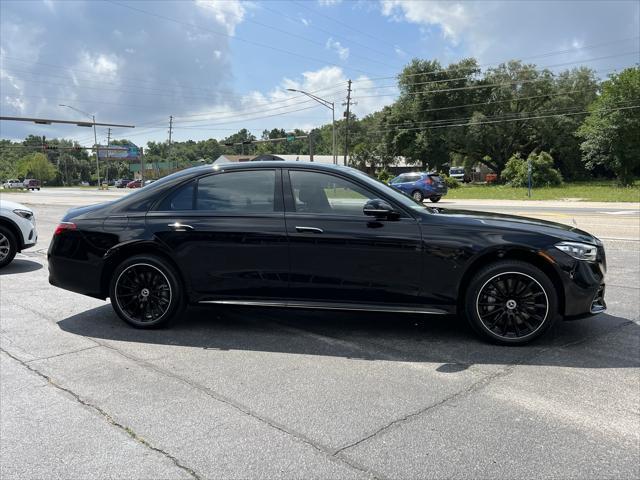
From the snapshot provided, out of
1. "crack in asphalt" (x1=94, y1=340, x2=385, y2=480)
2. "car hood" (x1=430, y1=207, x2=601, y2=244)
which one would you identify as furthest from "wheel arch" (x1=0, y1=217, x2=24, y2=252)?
"car hood" (x1=430, y1=207, x2=601, y2=244)

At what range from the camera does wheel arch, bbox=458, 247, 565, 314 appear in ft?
14.2

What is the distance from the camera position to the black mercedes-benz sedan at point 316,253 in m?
4.36

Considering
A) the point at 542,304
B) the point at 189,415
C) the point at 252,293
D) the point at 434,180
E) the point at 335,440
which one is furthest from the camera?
the point at 434,180

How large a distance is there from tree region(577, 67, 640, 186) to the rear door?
4634cm

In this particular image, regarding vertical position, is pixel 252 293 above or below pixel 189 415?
above

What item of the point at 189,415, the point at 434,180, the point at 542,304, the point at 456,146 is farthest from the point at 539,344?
the point at 456,146

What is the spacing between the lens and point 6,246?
27.7 ft

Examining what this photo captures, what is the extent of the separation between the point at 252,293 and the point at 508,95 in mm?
61540

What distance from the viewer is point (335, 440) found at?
116 inches

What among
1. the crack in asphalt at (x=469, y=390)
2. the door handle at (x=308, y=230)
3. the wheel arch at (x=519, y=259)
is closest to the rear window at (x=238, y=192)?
the door handle at (x=308, y=230)

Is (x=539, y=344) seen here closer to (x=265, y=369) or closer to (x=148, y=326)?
(x=265, y=369)

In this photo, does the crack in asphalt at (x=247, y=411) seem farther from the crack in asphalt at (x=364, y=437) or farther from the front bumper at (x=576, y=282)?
the front bumper at (x=576, y=282)

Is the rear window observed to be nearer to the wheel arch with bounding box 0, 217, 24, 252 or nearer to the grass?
the wheel arch with bounding box 0, 217, 24, 252

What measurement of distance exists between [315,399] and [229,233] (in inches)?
73.9
